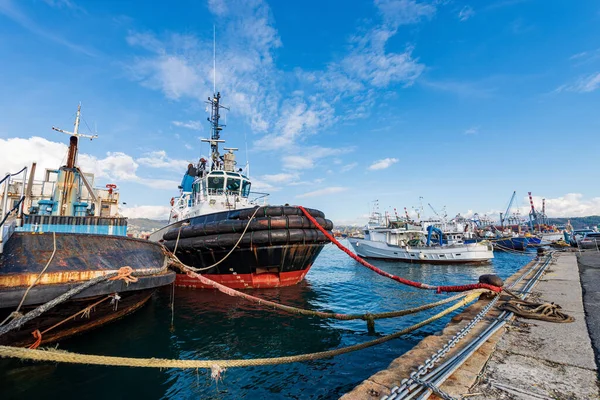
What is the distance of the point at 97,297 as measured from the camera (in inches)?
200

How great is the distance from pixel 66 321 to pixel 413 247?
27939 millimetres

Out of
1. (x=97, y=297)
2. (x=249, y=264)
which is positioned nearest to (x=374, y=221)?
(x=249, y=264)

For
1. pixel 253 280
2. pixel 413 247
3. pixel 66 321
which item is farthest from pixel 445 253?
pixel 66 321

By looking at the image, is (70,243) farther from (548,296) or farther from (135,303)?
(548,296)

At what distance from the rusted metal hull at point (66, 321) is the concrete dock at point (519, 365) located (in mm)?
5177

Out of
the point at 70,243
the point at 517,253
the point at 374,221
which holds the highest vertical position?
the point at 374,221

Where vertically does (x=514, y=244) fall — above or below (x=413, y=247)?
below

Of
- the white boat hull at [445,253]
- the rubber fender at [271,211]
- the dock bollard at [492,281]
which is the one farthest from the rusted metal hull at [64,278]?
the white boat hull at [445,253]

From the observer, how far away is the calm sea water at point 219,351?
4410 millimetres

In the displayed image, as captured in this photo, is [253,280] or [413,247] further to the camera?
[413,247]

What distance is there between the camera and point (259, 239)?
33.6 feet

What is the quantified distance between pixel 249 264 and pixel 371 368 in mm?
6845

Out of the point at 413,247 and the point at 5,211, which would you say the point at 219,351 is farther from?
the point at 413,247

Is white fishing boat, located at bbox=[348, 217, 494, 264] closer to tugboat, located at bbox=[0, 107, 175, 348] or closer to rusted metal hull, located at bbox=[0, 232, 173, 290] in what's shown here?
tugboat, located at bbox=[0, 107, 175, 348]
